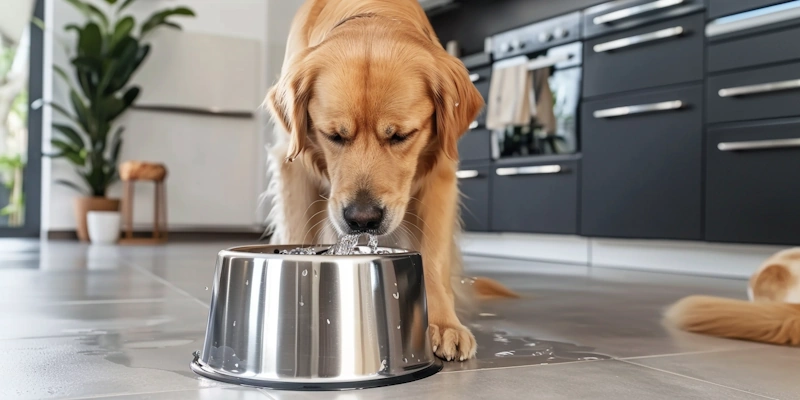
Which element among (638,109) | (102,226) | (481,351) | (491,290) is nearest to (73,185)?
(102,226)

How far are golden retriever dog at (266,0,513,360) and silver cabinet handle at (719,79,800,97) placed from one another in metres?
1.89

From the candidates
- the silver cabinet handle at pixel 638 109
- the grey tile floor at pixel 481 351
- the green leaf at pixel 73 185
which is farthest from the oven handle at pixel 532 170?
the green leaf at pixel 73 185

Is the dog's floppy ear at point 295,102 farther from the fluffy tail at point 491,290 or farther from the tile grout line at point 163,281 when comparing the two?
the fluffy tail at point 491,290

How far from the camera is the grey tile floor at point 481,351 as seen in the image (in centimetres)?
113

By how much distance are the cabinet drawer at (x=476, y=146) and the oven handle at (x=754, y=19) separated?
172 cm

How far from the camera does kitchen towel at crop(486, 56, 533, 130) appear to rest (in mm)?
4456

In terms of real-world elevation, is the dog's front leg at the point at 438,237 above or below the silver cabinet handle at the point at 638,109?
below

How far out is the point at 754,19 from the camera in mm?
3211

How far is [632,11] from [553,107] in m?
0.77

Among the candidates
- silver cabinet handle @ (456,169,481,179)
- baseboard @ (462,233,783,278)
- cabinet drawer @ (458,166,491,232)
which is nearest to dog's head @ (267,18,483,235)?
baseboard @ (462,233,783,278)

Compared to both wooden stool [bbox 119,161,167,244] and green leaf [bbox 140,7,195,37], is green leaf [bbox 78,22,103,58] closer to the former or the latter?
green leaf [bbox 140,7,195,37]

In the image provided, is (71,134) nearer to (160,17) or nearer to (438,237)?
(160,17)

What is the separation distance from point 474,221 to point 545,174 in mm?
791

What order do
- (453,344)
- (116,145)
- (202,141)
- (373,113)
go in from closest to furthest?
(453,344) < (373,113) < (116,145) < (202,141)
